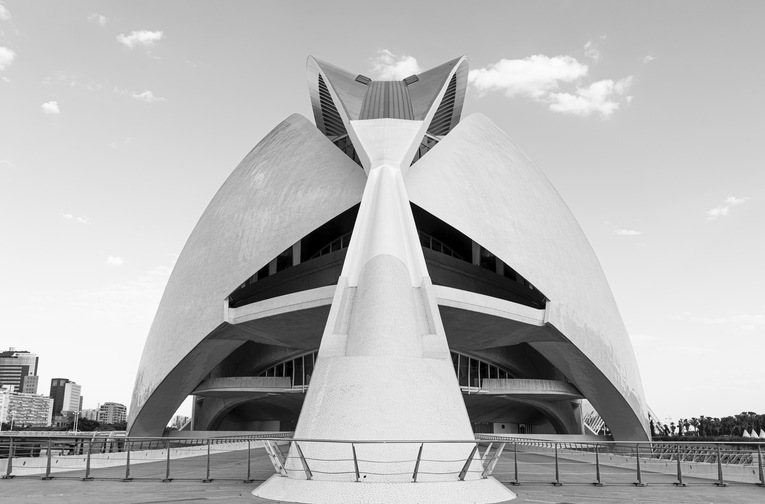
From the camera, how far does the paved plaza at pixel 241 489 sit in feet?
26.1

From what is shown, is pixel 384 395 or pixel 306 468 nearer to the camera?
pixel 306 468

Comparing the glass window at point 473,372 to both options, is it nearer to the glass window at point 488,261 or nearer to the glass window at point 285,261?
the glass window at point 488,261

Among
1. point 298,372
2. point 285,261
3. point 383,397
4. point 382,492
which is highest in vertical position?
point 285,261

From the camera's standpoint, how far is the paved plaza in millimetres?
7940

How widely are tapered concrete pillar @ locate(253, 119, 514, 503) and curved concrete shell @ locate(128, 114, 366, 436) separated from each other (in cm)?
595

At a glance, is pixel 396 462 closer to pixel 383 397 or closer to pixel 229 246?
pixel 383 397

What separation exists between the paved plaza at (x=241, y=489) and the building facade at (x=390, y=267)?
3591 millimetres

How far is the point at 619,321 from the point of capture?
23734mm

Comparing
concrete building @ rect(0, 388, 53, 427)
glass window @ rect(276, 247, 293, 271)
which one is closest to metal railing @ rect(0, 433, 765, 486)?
→ glass window @ rect(276, 247, 293, 271)

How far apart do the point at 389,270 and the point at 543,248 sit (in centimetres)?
1007

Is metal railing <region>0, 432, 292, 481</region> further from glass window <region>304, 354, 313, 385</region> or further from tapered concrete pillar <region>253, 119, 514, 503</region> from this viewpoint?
glass window <region>304, 354, 313, 385</region>

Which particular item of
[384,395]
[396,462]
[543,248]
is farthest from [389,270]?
[543,248]

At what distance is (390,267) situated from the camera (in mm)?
12773

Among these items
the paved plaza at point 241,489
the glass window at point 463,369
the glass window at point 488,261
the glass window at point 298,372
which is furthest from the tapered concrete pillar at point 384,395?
the glass window at point 463,369
